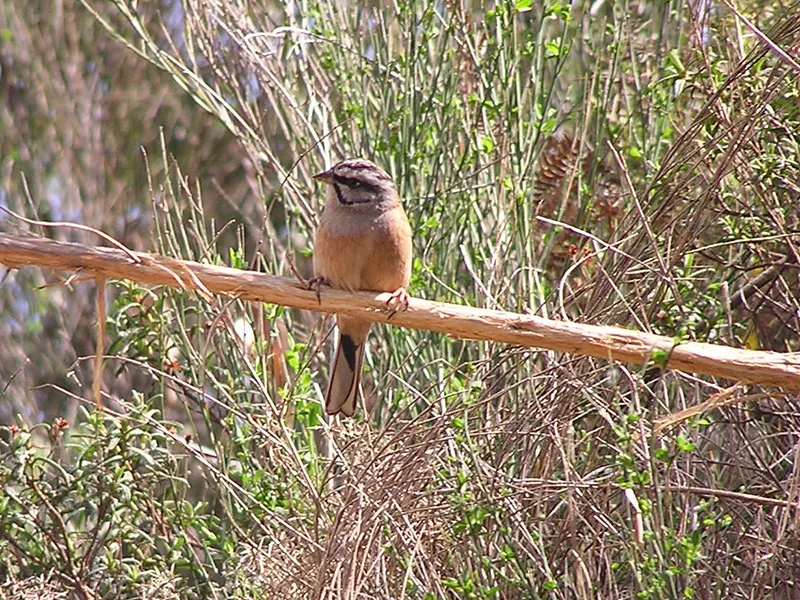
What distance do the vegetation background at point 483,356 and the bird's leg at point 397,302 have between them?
0.90 ft

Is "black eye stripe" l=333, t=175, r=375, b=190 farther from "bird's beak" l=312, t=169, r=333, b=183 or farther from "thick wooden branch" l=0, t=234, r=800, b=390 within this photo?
"thick wooden branch" l=0, t=234, r=800, b=390

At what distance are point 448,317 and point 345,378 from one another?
1019 mm

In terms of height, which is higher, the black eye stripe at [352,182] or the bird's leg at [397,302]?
the black eye stripe at [352,182]

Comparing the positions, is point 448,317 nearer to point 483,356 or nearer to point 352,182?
point 483,356

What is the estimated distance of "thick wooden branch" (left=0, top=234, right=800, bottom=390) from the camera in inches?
139

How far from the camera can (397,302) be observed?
13.1 ft

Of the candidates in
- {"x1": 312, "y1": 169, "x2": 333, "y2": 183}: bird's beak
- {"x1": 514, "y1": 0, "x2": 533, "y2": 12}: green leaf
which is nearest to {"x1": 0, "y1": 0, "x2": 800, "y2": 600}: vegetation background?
{"x1": 514, "y1": 0, "x2": 533, "y2": 12}: green leaf

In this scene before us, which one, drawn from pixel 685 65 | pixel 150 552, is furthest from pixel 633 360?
pixel 150 552

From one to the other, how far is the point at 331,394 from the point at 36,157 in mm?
4259

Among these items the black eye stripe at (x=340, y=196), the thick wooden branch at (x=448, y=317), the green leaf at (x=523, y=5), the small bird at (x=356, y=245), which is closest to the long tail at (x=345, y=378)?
the small bird at (x=356, y=245)

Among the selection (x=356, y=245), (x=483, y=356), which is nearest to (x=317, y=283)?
(x=356, y=245)

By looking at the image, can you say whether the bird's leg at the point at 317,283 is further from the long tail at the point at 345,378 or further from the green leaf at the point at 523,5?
the green leaf at the point at 523,5

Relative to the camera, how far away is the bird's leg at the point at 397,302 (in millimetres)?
3879

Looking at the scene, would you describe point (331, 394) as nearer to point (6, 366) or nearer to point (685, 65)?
point (685, 65)
